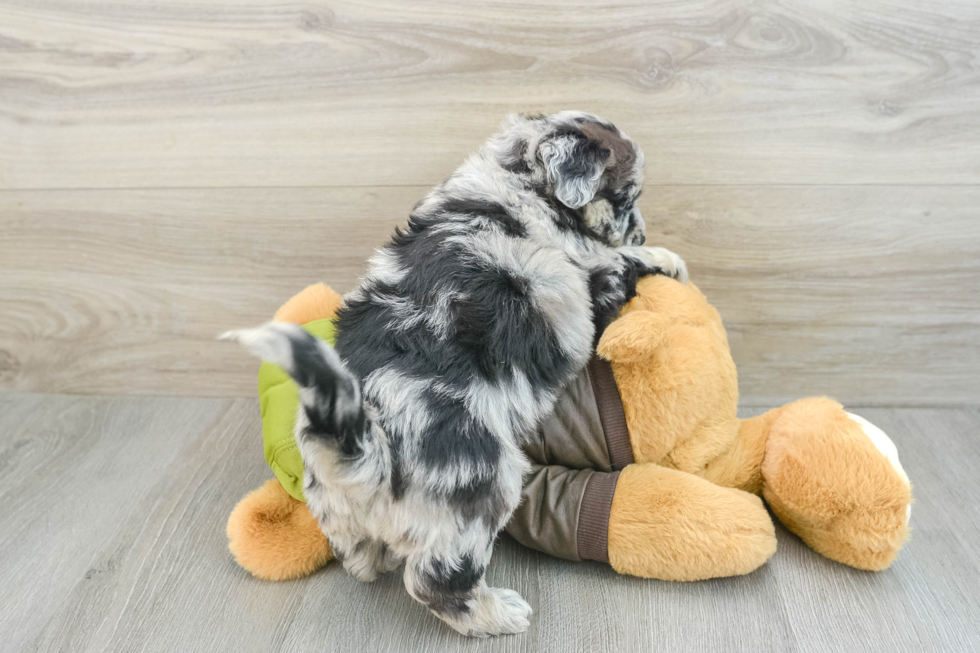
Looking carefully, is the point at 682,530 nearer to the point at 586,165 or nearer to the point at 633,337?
the point at 633,337

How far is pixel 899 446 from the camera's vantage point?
6.13 feet

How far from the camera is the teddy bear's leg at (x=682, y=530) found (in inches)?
53.2

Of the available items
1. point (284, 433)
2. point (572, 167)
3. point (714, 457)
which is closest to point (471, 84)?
point (572, 167)

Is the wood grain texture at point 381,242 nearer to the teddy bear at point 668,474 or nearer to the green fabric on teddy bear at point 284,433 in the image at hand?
the teddy bear at point 668,474

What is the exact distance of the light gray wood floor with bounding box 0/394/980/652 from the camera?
1.32 m

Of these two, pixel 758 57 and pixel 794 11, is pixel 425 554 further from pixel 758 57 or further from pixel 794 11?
pixel 794 11

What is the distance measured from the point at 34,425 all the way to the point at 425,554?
1577mm

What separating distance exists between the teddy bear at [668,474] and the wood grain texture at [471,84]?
1.86 ft

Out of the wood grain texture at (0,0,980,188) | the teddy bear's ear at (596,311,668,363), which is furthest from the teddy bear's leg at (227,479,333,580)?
the wood grain texture at (0,0,980,188)

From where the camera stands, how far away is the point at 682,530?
1352 mm

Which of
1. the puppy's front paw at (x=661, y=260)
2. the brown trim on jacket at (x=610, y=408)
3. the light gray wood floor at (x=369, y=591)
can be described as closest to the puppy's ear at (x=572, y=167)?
the puppy's front paw at (x=661, y=260)

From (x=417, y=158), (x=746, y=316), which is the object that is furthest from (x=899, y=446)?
(x=417, y=158)

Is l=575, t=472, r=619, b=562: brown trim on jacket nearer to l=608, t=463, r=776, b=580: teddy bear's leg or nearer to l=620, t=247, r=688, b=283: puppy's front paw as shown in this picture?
l=608, t=463, r=776, b=580: teddy bear's leg

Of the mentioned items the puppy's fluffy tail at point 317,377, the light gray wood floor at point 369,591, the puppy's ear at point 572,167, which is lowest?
the light gray wood floor at point 369,591
